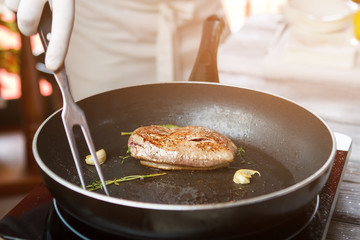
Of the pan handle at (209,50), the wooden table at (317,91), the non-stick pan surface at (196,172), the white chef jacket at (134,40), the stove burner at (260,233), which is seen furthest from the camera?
the white chef jacket at (134,40)

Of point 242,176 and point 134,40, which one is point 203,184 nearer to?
point 242,176

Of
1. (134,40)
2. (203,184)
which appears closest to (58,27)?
(203,184)

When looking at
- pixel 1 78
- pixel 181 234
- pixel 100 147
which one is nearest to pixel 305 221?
pixel 181 234

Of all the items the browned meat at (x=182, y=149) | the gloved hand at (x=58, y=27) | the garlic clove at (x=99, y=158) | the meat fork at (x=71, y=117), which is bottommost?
the garlic clove at (x=99, y=158)

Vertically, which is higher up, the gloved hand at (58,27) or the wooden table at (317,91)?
the gloved hand at (58,27)

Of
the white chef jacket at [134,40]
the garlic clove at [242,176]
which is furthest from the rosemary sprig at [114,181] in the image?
the white chef jacket at [134,40]

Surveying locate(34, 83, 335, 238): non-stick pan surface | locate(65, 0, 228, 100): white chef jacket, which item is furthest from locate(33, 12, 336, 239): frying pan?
locate(65, 0, 228, 100): white chef jacket

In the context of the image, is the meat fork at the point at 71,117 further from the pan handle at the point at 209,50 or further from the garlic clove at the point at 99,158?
the pan handle at the point at 209,50
